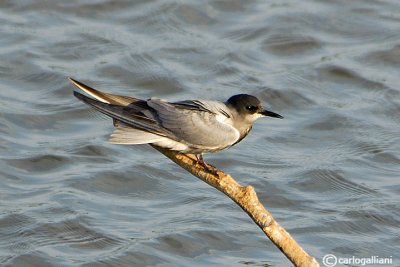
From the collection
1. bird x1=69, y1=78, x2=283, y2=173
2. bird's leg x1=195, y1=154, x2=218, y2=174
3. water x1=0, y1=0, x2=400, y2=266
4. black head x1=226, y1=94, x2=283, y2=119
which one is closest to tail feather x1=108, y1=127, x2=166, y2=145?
bird x1=69, y1=78, x2=283, y2=173

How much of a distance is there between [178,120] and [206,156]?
372 centimetres

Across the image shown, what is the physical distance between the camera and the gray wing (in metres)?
7.93

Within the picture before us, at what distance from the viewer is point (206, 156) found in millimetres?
11719

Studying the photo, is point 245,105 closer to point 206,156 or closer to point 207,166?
point 207,166

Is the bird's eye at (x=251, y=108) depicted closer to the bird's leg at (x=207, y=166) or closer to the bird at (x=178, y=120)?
the bird at (x=178, y=120)

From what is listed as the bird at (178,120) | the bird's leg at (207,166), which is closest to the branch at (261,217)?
the bird's leg at (207,166)

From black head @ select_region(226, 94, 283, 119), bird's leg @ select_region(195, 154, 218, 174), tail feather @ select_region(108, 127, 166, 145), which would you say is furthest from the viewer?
black head @ select_region(226, 94, 283, 119)

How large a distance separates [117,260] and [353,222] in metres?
2.41

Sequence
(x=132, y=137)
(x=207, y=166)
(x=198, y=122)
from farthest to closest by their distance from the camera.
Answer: (x=198, y=122)
(x=132, y=137)
(x=207, y=166)

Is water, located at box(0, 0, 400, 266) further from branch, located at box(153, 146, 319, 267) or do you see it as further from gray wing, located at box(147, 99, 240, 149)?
branch, located at box(153, 146, 319, 267)

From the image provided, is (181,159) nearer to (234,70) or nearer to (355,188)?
(355,188)

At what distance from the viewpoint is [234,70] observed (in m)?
13.5

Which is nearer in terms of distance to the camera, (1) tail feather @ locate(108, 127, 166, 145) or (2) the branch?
(2) the branch

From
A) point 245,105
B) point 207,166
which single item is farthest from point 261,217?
point 245,105
